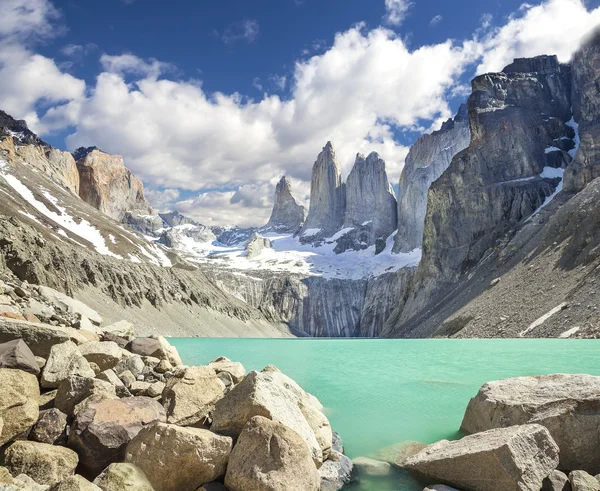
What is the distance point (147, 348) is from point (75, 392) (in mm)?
5269

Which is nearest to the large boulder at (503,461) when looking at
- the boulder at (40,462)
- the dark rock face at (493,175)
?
the boulder at (40,462)

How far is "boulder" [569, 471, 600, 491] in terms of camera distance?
5.45 meters

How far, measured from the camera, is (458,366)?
869 inches

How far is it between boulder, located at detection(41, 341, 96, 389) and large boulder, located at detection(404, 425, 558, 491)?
6.45 meters

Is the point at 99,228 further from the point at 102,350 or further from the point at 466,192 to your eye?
the point at 102,350

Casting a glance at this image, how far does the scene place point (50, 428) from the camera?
6.42 meters

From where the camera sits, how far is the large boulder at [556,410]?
6762 millimetres

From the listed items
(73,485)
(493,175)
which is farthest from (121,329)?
(493,175)

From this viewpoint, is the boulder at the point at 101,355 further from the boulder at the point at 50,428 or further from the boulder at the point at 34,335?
the boulder at the point at 50,428

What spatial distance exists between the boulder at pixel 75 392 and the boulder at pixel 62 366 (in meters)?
0.25

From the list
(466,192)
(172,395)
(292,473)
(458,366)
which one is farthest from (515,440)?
(466,192)

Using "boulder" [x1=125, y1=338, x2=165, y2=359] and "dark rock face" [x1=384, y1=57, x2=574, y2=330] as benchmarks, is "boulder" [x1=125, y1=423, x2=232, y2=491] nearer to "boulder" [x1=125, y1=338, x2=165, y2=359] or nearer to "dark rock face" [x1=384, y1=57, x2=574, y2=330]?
"boulder" [x1=125, y1=338, x2=165, y2=359]

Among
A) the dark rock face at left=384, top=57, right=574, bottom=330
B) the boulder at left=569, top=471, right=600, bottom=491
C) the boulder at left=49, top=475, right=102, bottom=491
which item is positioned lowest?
the boulder at left=569, top=471, right=600, bottom=491

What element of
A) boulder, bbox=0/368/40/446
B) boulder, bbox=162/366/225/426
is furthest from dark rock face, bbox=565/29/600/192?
boulder, bbox=0/368/40/446
